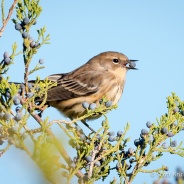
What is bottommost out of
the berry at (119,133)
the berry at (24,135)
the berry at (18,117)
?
the berry at (119,133)

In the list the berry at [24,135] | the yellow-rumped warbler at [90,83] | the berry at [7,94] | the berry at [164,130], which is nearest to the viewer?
the berry at [24,135]

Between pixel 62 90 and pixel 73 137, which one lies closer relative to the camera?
pixel 73 137

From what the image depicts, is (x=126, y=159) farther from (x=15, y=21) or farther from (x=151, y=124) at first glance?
(x=15, y=21)

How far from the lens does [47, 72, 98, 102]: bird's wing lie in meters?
7.31

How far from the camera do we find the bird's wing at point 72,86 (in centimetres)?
731

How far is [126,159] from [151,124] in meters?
0.40

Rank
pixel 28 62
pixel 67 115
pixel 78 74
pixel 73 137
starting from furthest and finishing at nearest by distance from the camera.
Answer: pixel 78 74 < pixel 67 115 < pixel 28 62 < pixel 73 137

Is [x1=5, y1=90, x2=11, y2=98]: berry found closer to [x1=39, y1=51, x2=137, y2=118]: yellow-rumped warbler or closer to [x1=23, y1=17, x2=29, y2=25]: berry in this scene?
[x1=23, y1=17, x2=29, y2=25]: berry

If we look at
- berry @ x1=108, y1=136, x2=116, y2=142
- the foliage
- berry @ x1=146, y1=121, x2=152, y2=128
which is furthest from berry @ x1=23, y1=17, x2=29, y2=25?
berry @ x1=146, y1=121, x2=152, y2=128

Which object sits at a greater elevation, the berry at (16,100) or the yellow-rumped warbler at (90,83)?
the berry at (16,100)

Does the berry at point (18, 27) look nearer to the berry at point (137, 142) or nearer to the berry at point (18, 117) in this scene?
the berry at point (18, 117)

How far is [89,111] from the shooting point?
134 inches

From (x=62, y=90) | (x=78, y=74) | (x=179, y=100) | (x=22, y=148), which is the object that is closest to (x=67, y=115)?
(x=62, y=90)

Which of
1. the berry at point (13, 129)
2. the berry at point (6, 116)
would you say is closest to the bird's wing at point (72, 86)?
the berry at point (6, 116)
